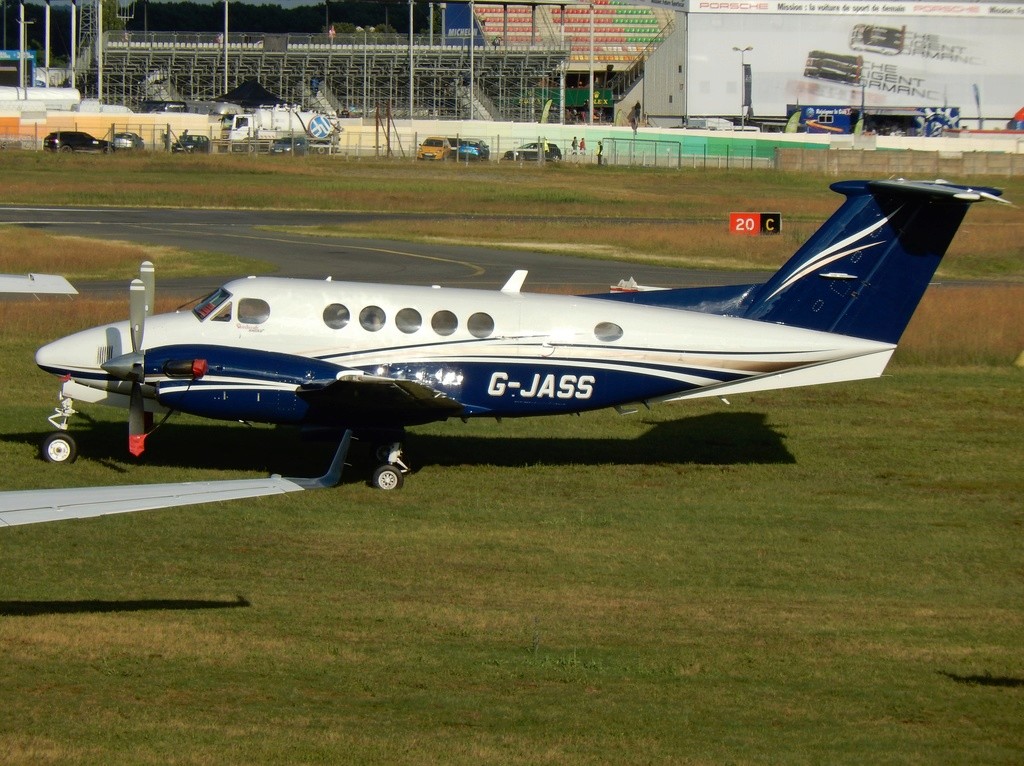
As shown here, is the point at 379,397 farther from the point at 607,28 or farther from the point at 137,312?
the point at 607,28

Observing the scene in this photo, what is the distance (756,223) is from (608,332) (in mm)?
22571

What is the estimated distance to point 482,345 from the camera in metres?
15.6

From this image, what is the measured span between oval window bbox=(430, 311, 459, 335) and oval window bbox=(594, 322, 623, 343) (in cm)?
185

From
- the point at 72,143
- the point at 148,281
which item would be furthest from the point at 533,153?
the point at 148,281

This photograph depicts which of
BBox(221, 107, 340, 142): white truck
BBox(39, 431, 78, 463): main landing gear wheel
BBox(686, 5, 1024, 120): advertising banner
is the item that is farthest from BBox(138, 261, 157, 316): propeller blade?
BBox(686, 5, 1024, 120): advertising banner

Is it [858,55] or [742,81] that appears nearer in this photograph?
[742,81]

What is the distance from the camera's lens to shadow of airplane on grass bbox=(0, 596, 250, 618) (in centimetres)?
1039

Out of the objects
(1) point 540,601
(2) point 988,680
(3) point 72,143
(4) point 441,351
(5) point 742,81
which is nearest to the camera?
(2) point 988,680

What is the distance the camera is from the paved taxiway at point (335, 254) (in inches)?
1374

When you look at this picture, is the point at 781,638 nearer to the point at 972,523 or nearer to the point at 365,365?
the point at 972,523

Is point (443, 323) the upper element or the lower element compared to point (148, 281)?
lower

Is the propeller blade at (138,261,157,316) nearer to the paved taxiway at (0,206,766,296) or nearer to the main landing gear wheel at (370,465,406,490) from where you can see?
the main landing gear wheel at (370,465,406,490)

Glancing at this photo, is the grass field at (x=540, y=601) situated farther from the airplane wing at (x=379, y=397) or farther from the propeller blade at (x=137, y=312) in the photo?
the propeller blade at (x=137, y=312)

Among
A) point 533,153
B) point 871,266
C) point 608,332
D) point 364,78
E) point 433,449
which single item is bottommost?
point 433,449
